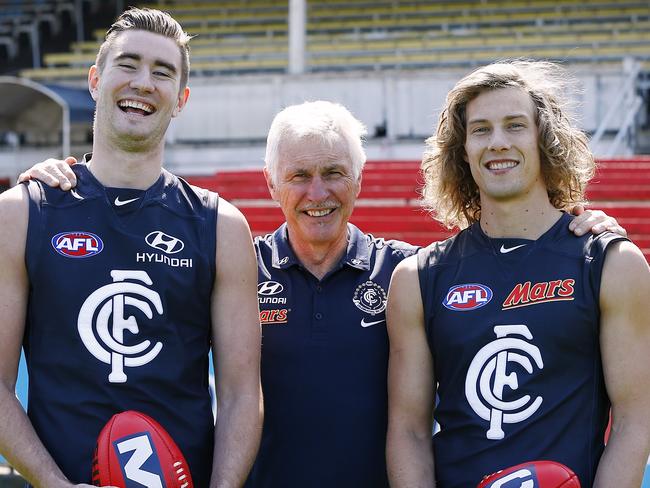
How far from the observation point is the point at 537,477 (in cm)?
218

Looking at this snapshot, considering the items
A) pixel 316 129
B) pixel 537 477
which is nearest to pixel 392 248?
pixel 316 129

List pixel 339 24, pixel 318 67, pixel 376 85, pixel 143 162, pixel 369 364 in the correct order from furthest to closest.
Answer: pixel 339 24
pixel 318 67
pixel 376 85
pixel 369 364
pixel 143 162

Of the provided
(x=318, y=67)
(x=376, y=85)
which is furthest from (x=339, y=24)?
(x=376, y=85)

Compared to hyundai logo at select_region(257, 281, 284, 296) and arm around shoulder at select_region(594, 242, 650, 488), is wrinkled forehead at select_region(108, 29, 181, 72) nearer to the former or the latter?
hyundai logo at select_region(257, 281, 284, 296)

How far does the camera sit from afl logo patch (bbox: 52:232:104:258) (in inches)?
92.4

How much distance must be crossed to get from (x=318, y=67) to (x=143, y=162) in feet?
37.1

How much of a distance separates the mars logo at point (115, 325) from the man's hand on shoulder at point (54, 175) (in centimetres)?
31

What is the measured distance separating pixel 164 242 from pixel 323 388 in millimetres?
668

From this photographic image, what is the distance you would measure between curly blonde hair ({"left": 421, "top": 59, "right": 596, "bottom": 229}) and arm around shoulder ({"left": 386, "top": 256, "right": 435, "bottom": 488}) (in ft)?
1.20

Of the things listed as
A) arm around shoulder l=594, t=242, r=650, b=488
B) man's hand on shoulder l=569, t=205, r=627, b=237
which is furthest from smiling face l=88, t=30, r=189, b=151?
arm around shoulder l=594, t=242, r=650, b=488

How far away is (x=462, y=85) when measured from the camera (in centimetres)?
256

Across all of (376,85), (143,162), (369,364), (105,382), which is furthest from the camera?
(376,85)

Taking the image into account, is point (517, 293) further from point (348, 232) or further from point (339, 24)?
point (339, 24)

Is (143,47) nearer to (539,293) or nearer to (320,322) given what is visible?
(320,322)
